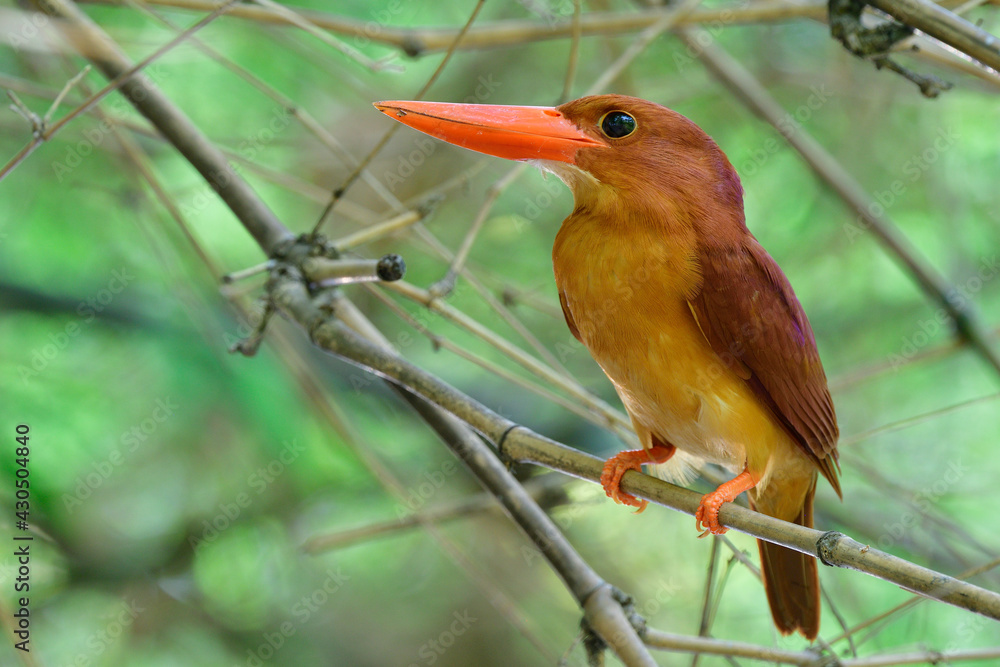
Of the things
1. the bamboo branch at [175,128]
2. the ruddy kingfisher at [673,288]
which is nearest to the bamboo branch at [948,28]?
the ruddy kingfisher at [673,288]

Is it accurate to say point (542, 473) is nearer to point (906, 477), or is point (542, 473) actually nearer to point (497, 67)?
point (906, 477)

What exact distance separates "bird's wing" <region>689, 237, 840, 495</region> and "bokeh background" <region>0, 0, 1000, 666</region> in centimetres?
55

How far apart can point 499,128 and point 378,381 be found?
1542 millimetres

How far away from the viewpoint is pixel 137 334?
2.83m

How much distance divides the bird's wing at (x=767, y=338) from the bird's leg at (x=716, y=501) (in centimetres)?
15

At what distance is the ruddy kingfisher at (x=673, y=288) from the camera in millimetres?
1715

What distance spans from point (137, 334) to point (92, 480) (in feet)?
1.63

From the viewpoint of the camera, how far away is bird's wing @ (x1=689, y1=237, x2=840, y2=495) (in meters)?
1.71

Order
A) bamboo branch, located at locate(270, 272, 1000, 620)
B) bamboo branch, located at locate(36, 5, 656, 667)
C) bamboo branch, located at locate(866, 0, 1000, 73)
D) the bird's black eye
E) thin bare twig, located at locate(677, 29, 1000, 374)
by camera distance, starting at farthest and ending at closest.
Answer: thin bare twig, located at locate(677, 29, 1000, 374) → the bird's black eye → bamboo branch, located at locate(36, 5, 656, 667) → bamboo branch, located at locate(866, 0, 1000, 73) → bamboo branch, located at locate(270, 272, 1000, 620)

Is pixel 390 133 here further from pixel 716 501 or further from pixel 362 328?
pixel 716 501

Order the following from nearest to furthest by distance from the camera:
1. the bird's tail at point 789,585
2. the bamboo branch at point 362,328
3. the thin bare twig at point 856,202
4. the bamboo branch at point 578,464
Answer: the bamboo branch at point 578,464, the bamboo branch at point 362,328, the bird's tail at point 789,585, the thin bare twig at point 856,202

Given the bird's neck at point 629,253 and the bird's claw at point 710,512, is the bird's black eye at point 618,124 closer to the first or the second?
the bird's neck at point 629,253

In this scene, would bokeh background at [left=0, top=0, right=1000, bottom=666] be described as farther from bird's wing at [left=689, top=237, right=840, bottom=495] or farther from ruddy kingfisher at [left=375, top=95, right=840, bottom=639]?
bird's wing at [left=689, top=237, right=840, bottom=495]

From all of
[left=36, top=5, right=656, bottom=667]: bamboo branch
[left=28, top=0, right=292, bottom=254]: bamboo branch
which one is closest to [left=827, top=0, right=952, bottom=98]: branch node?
[left=36, top=5, right=656, bottom=667]: bamboo branch
